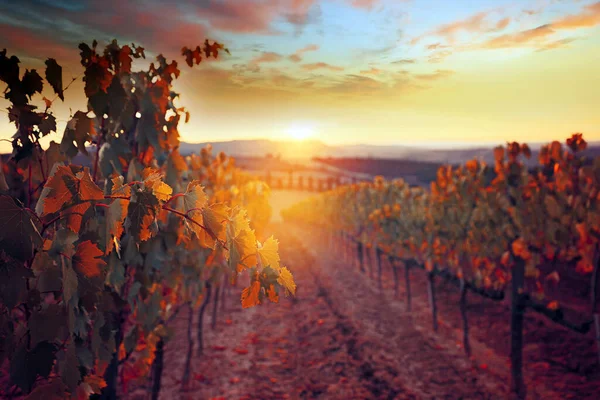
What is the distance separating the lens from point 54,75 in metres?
2.26

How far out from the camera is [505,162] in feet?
28.0

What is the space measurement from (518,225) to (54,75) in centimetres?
856

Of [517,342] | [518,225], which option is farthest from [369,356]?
[518,225]

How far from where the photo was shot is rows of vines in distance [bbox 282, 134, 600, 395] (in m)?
7.36

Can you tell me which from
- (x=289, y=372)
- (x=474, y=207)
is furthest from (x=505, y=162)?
(x=289, y=372)

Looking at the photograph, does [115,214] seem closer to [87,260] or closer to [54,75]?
[87,260]

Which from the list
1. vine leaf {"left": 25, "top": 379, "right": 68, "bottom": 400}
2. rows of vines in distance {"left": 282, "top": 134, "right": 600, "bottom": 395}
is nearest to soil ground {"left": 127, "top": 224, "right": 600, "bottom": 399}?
rows of vines in distance {"left": 282, "top": 134, "right": 600, "bottom": 395}

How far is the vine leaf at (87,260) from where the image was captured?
163 centimetres

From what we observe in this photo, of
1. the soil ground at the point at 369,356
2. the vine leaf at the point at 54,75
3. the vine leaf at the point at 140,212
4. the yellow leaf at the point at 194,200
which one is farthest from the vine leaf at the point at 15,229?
the soil ground at the point at 369,356

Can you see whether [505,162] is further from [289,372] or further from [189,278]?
[189,278]

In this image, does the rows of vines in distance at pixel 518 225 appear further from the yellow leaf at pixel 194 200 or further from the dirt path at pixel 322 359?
the yellow leaf at pixel 194 200

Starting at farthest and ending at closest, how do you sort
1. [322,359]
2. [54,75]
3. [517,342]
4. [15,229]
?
[322,359] < [517,342] < [54,75] < [15,229]

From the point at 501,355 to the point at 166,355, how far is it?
7.11 m

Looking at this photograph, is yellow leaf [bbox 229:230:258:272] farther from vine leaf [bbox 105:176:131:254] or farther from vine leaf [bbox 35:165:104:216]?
vine leaf [bbox 35:165:104:216]
